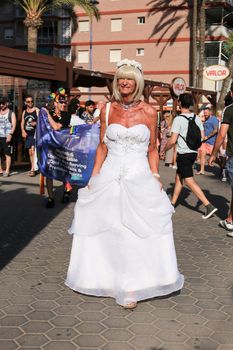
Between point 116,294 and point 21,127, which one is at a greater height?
point 21,127

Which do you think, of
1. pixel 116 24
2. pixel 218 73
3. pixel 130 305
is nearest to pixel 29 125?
pixel 130 305

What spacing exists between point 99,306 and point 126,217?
77 centimetres

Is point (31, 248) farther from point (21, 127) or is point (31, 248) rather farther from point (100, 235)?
point (21, 127)

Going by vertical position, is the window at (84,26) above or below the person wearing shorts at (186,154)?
above

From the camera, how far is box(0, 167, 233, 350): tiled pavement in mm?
3299

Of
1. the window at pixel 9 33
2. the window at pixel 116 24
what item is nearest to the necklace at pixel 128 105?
the window at pixel 116 24

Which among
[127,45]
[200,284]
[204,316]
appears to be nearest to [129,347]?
[204,316]

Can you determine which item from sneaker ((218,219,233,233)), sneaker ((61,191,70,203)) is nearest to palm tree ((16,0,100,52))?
sneaker ((61,191,70,203))

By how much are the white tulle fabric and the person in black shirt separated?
393cm

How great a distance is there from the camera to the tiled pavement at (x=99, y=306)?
330 cm

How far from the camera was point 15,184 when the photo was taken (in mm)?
10297

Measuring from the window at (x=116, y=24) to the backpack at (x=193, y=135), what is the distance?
129 feet

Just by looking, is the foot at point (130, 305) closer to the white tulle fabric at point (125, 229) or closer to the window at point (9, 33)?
the white tulle fabric at point (125, 229)

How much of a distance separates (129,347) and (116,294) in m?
0.73
